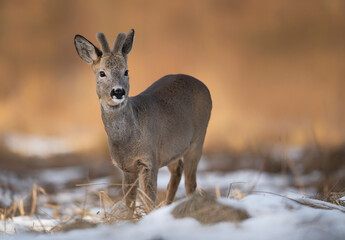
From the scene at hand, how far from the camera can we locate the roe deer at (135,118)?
5215mm

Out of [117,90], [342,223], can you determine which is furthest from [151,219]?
[117,90]

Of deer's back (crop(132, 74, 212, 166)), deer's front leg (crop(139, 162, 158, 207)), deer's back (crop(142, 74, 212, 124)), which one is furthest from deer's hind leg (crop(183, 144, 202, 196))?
deer's front leg (crop(139, 162, 158, 207))

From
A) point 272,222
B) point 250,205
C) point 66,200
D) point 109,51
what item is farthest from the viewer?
point 66,200

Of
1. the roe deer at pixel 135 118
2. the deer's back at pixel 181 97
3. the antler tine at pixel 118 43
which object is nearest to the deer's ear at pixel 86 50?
the roe deer at pixel 135 118

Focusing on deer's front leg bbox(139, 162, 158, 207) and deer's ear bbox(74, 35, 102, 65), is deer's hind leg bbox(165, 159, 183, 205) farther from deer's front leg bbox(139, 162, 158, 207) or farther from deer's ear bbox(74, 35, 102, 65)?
deer's ear bbox(74, 35, 102, 65)

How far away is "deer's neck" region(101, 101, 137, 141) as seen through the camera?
5207 mm

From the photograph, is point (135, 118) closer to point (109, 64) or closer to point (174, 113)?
point (109, 64)

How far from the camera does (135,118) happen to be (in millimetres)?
5375

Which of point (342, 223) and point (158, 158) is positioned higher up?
point (342, 223)

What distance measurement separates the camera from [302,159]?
15.0 meters

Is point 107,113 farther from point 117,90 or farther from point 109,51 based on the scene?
point 109,51

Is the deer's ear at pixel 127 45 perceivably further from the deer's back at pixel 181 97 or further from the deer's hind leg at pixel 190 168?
the deer's hind leg at pixel 190 168

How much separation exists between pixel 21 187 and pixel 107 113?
7.98 m

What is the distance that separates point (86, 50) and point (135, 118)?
1.02m
